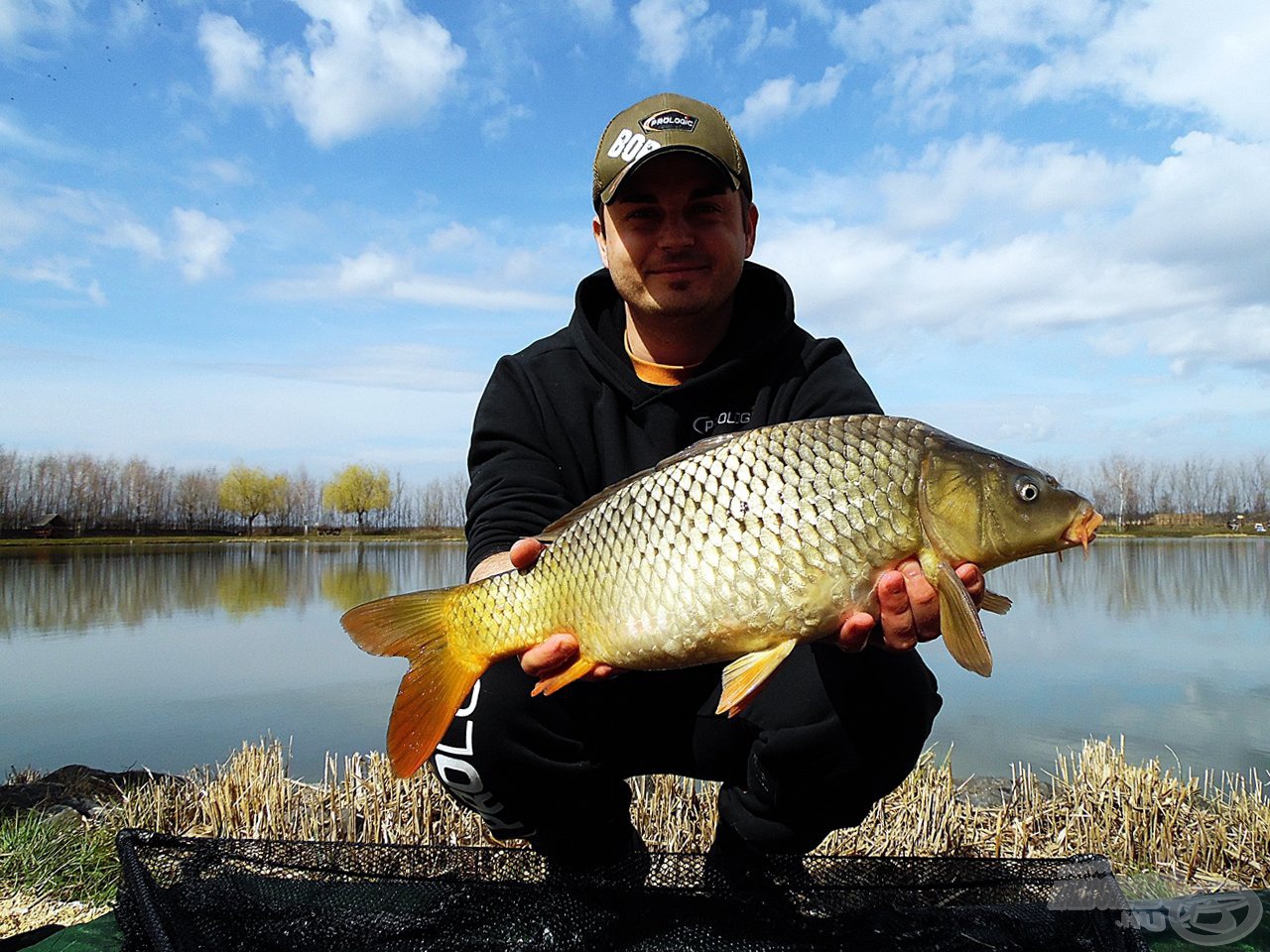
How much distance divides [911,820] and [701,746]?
28.3 inches

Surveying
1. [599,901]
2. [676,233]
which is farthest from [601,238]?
[599,901]

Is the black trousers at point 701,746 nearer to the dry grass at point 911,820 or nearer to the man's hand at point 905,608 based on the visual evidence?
the man's hand at point 905,608

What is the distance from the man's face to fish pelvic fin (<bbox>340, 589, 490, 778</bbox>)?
669 mm

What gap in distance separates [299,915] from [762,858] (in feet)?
2.11

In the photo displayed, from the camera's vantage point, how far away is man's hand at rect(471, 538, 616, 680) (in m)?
1.27

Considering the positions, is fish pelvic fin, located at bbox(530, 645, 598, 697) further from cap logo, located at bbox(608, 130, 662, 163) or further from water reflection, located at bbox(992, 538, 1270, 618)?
water reflection, located at bbox(992, 538, 1270, 618)

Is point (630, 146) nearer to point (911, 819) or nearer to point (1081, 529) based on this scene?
point (1081, 529)

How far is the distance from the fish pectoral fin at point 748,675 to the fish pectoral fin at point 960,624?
19 cm

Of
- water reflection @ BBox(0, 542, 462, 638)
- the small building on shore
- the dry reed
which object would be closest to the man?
the dry reed

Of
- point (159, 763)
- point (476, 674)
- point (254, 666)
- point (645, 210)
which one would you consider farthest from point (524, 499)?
point (254, 666)

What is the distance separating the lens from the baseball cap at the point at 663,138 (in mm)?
1582

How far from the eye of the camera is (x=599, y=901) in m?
1.18

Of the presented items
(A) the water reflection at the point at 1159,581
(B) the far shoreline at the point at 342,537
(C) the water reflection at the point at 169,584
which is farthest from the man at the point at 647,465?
(B) the far shoreline at the point at 342,537

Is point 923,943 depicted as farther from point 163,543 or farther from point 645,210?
point 163,543
